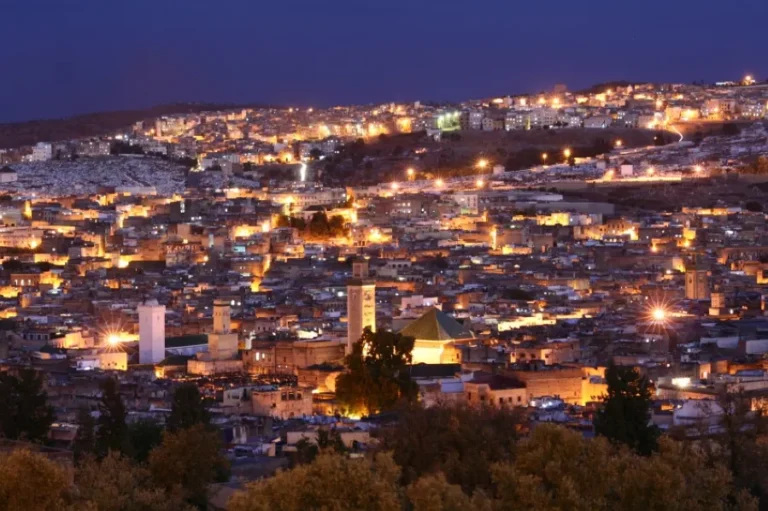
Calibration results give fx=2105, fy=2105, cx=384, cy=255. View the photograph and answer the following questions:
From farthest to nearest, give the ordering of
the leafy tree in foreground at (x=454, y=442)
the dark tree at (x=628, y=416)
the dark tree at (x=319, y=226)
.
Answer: the dark tree at (x=319, y=226) → the dark tree at (x=628, y=416) → the leafy tree in foreground at (x=454, y=442)

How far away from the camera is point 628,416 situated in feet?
78.5

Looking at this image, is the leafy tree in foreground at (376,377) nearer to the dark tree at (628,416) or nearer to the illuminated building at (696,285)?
the dark tree at (628,416)

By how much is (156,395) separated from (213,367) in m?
3.80

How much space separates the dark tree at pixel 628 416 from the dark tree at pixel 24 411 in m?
6.63

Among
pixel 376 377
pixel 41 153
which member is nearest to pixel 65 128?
pixel 41 153

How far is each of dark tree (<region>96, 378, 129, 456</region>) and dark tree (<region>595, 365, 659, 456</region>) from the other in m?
5.44

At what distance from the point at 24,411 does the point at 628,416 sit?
23.7 feet

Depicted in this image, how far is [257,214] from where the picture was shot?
7100 centimetres

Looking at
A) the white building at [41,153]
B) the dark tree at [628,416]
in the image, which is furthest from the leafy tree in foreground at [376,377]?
the white building at [41,153]

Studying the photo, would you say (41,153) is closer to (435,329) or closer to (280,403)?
(435,329)

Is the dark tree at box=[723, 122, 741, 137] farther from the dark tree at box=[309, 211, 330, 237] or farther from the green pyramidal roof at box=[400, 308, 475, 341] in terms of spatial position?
the green pyramidal roof at box=[400, 308, 475, 341]

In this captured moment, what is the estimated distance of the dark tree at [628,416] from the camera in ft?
77.3

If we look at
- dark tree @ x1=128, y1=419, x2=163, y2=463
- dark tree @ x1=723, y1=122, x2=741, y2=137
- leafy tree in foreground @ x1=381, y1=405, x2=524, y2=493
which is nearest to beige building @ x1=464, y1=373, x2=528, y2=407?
leafy tree in foreground @ x1=381, y1=405, x2=524, y2=493

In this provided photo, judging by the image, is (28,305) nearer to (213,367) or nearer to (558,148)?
(213,367)
